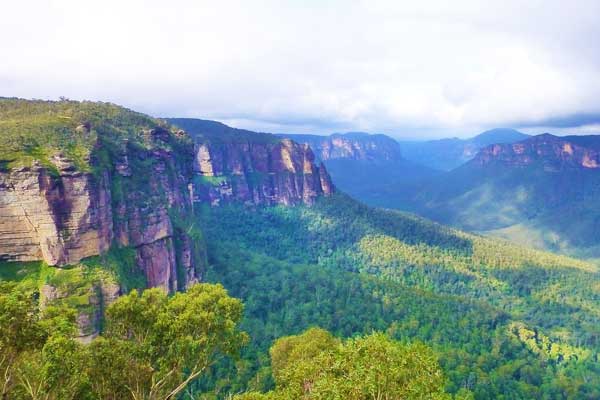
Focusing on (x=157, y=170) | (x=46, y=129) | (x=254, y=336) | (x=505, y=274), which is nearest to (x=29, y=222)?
(x=46, y=129)

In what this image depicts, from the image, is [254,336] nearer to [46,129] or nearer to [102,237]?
[102,237]

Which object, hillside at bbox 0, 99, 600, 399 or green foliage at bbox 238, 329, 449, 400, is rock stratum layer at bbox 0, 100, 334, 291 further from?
green foliage at bbox 238, 329, 449, 400

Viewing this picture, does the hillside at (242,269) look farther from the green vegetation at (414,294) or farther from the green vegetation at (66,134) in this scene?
the green vegetation at (414,294)

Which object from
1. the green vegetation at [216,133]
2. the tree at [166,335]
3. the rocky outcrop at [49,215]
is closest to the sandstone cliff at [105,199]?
the rocky outcrop at [49,215]

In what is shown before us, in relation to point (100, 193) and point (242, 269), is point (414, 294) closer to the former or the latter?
point (242, 269)

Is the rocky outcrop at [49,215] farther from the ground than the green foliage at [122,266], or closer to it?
farther from the ground

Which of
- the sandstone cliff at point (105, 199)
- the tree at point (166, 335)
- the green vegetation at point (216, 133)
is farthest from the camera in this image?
the green vegetation at point (216, 133)
